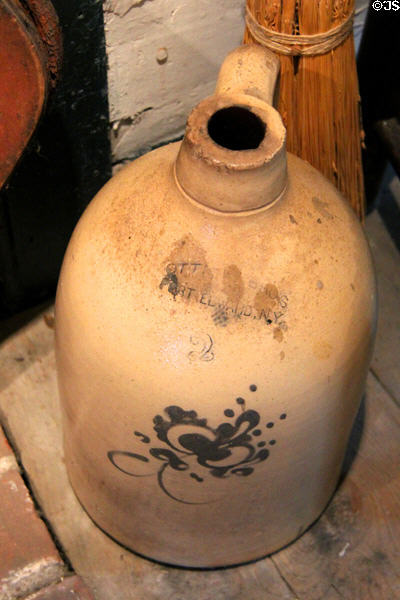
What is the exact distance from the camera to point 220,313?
2.64 ft

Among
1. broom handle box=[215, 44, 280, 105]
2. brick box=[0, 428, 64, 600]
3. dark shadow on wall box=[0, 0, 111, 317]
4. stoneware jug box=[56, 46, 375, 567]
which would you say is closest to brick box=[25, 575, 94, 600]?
brick box=[0, 428, 64, 600]

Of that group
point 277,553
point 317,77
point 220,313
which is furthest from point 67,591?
point 317,77

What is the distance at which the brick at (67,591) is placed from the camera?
1025 mm

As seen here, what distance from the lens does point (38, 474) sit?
1.19 metres

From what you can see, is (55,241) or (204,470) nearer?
(204,470)

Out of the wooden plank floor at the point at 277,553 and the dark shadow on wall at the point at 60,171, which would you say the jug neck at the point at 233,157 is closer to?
the dark shadow on wall at the point at 60,171

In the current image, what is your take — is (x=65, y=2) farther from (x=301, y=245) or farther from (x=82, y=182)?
(x=301, y=245)

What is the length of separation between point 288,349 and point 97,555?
0.47 m

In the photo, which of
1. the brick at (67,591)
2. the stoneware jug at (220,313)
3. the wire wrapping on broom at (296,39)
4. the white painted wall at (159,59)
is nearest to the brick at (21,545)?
the brick at (67,591)

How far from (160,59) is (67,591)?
28.6 inches

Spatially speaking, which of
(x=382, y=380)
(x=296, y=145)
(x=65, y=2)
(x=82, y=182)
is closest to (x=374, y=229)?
(x=382, y=380)

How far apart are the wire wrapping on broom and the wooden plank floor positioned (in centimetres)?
52

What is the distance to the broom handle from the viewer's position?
85 cm

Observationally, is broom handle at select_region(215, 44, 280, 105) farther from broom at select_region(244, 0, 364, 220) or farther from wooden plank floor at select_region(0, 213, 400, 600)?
wooden plank floor at select_region(0, 213, 400, 600)
